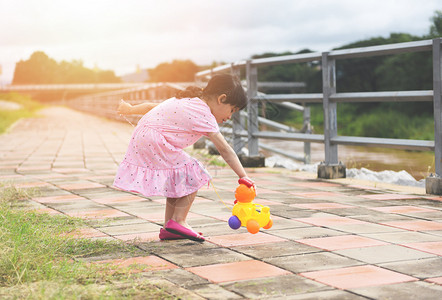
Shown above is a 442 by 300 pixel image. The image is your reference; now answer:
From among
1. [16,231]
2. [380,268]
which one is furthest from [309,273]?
[16,231]

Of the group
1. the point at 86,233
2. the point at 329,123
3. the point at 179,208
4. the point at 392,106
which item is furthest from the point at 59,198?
the point at 392,106

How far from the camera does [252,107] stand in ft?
23.0

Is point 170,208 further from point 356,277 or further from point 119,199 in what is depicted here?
point 119,199

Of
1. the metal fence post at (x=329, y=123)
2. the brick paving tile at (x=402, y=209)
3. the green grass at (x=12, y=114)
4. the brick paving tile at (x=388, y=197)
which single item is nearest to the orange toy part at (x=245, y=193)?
the brick paving tile at (x=402, y=209)

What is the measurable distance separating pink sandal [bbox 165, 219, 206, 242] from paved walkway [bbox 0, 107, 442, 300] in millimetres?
56

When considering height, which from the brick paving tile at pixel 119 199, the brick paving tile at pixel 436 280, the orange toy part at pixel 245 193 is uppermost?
the orange toy part at pixel 245 193

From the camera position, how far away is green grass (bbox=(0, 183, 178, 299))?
84.1 inches

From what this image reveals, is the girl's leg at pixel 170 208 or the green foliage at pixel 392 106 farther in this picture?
the green foliage at pixel 392 106

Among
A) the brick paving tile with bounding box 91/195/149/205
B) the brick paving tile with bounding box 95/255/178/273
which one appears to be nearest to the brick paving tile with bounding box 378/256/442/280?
the brick paving tile with bounding box 95/255/178/273

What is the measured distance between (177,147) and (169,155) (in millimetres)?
78

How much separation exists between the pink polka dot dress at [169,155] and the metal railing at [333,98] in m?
2.28

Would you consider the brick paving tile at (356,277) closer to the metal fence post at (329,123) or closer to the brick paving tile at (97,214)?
the brick paving tile at (97,214)

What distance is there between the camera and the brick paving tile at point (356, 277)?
231 cm

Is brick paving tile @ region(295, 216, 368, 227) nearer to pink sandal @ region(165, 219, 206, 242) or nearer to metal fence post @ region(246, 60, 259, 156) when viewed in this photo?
pink sandal @ region(165, 219, 206, 242)
